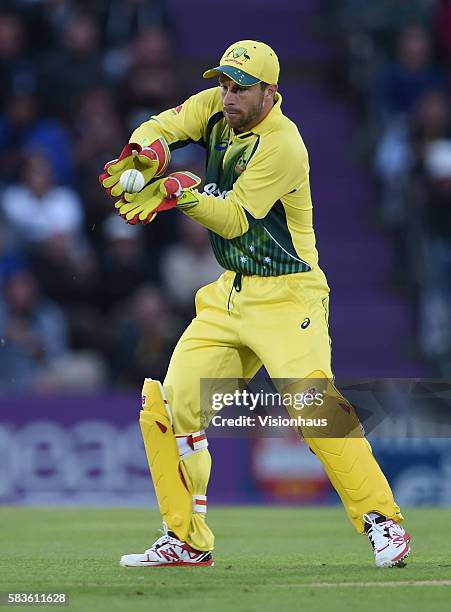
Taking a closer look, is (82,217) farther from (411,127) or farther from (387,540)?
(387,540)

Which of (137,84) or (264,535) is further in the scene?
(137,84)

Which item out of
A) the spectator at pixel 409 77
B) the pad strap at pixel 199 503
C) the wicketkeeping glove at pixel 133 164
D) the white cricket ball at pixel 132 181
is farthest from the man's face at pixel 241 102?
the spectator at pixel 409 77

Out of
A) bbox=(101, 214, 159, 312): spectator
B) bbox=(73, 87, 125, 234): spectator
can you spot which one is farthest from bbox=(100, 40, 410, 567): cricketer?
bbox=(73, 87, 125, 234): spectator

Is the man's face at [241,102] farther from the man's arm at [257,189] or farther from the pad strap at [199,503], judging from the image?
the pad strap at [199,503]

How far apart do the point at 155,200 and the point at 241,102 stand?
2.20 feet

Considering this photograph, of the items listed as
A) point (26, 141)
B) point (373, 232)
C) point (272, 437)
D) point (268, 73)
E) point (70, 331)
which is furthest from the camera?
point (373, 232)

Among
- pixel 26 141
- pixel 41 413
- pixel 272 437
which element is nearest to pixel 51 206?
pixel 26 141

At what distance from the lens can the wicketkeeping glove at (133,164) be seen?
22.3 ft

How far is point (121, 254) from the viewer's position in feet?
44.3

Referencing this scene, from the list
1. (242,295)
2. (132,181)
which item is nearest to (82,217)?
(242,295)

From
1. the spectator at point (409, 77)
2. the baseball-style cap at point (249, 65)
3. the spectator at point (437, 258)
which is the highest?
the spectator at point (409, 77)

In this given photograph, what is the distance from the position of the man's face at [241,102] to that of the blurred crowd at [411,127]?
6.77 meters

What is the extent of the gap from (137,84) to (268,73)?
780cm

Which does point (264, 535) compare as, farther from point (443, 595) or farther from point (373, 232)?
point (373, 232)
